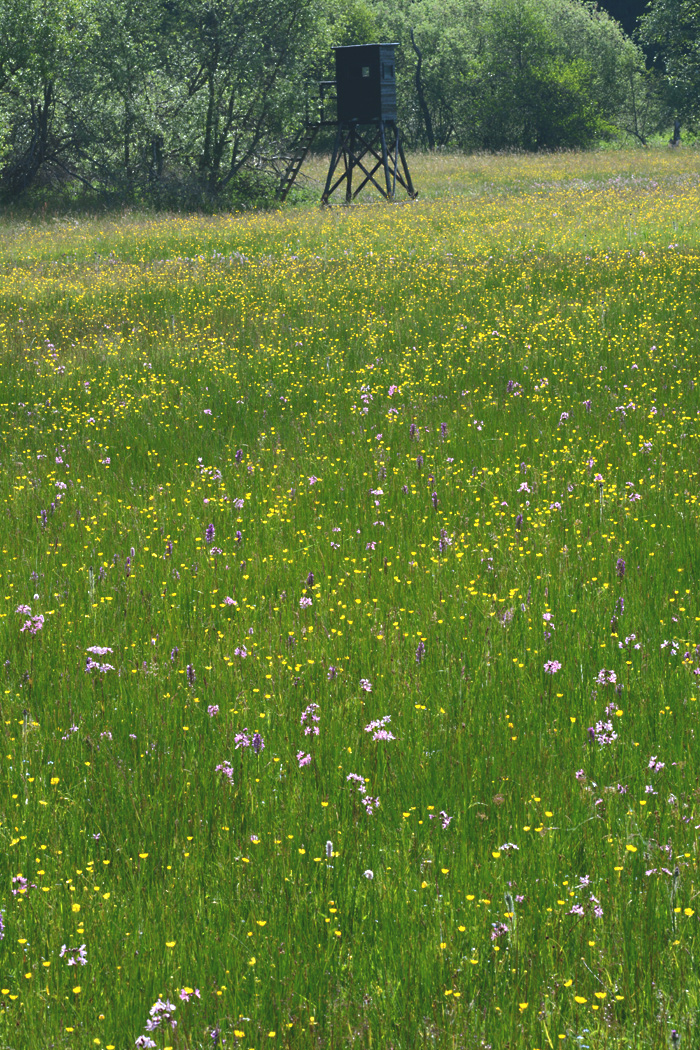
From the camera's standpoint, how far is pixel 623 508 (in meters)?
6.08

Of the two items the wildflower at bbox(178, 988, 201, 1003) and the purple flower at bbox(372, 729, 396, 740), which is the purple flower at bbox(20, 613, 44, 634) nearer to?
the purple flower at bbox(372, 729, 396, 740)

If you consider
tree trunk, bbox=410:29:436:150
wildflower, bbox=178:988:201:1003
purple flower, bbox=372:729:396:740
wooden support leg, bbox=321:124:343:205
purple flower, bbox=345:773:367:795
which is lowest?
wildflower, bbox=178:988:201:1003

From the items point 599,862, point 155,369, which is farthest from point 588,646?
point 155,369

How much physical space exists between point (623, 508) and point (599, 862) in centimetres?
348

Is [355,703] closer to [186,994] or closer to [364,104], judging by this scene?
[186,994]

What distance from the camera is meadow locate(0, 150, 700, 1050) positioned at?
2.56m

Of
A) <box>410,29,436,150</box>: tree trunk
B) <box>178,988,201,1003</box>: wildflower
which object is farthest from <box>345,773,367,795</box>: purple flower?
<box>410,29,436,150</box>: tree trunk

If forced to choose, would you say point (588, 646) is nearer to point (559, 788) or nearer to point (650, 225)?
point (559, 788)

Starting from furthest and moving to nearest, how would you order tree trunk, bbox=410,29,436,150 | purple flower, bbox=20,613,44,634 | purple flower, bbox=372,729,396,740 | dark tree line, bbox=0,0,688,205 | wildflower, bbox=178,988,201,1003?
1. tree trunk, bbox=410,29,436,150
2. dark tree line, bbox=0,0,688,205
3. purple flower, bbox=20,613,44,634
4. purple flower, bbox=372,729,396,740
5. wildflower, bbox=178,988,201,1003

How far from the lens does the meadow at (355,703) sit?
2.56 m

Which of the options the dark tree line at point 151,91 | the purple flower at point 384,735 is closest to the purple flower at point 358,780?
the purple flower at point 384,735

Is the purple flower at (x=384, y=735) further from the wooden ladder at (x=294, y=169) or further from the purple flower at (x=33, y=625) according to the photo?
the wooden ladder at (x=294, y=169)

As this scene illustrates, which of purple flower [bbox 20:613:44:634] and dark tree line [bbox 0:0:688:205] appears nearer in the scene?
purple flower [bbox 20:613:44:634]

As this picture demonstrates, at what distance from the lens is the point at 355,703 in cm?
398
